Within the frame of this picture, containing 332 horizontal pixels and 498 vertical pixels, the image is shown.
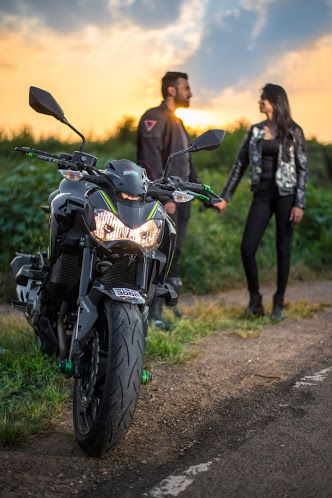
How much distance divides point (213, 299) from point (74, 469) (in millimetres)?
5019

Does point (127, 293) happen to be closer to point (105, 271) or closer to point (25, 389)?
point (105, 271)

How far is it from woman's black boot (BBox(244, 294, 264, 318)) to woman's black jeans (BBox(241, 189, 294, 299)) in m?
0.05

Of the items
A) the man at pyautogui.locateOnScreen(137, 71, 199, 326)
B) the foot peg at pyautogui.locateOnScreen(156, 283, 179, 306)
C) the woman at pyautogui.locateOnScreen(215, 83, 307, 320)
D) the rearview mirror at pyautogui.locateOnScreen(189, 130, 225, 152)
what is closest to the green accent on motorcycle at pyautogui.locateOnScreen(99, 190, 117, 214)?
the rearview mirror at pyautogui.locateOnScreen(189, 130, 225, 152)

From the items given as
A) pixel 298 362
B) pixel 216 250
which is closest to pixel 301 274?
pixel 216 250

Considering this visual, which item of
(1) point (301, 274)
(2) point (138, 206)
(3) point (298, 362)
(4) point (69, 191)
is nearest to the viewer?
(2) point (138, 206)

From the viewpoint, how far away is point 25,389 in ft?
14.0

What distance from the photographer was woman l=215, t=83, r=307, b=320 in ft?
20.7

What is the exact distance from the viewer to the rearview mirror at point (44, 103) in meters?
3.43

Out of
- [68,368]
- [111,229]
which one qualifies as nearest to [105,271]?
[111,229]

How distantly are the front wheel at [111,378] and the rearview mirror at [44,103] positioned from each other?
0.90m

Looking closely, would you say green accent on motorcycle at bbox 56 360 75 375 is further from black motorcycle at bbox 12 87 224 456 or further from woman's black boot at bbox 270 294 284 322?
woman's black boot at bbox 270 294 284 322

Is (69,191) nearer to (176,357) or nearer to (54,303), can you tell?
(54,303)

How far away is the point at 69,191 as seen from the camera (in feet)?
12.8

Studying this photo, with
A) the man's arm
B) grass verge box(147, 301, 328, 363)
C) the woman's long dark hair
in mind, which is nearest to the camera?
grass verge box(147, 301, 328, 363)
